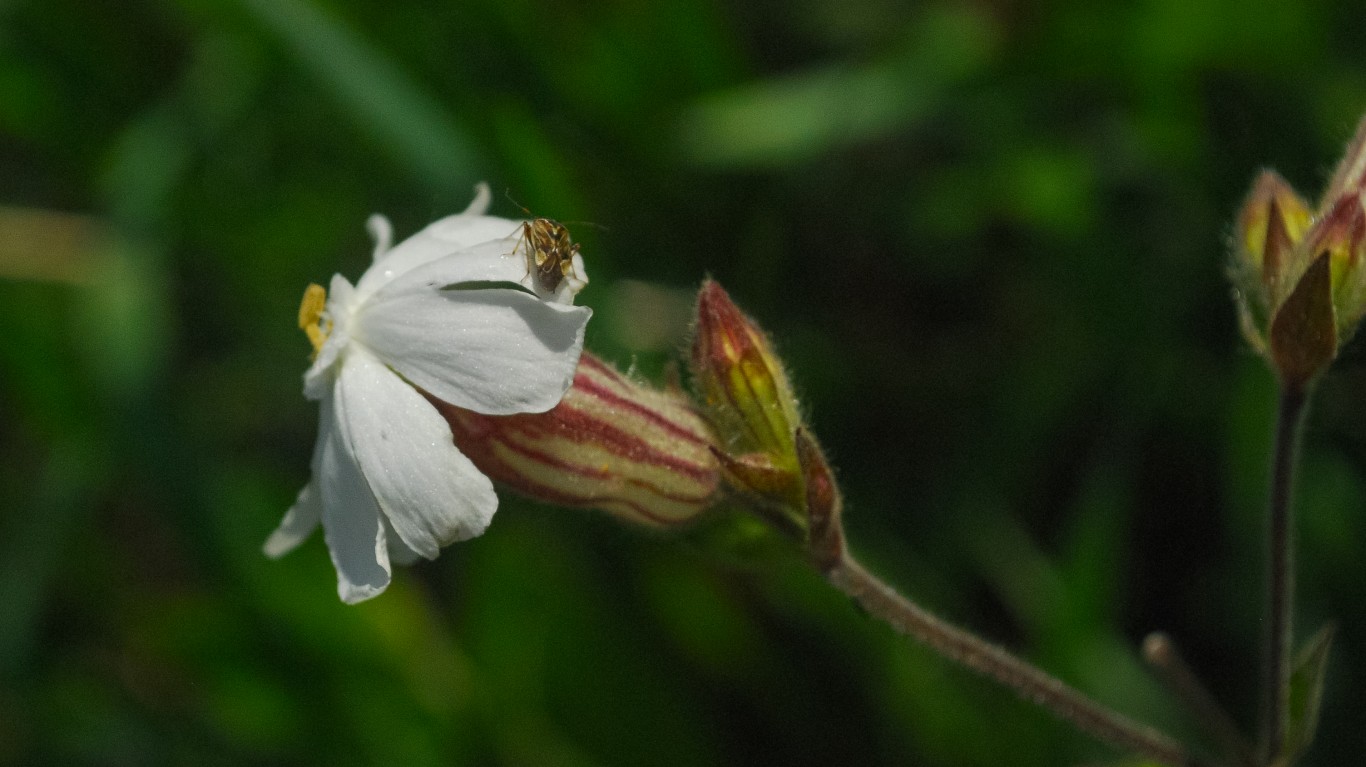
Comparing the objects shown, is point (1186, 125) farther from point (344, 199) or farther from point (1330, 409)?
point (344, 199)

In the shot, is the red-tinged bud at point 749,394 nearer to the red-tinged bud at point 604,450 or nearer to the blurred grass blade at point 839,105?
the red-tinged bud at point 604,450

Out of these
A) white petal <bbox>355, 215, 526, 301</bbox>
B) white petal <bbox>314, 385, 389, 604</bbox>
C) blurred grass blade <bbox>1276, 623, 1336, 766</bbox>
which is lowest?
blurred grass blade <bbox>1276, 623, 1336, 766</bbox>

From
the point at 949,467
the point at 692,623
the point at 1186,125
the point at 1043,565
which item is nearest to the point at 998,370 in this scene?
the point at 949,467

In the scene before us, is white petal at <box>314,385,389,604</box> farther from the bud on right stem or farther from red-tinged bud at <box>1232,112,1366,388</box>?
red-tinged bud at <box>1232,112,1366,388</box>

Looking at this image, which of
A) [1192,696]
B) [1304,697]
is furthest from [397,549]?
[1304,697]

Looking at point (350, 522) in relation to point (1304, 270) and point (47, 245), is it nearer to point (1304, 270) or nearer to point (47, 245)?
point (1304, 270)

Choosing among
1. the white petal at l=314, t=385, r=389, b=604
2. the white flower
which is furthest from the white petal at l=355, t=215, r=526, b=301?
the white petal at l=314, t=385, r=389, b=604
